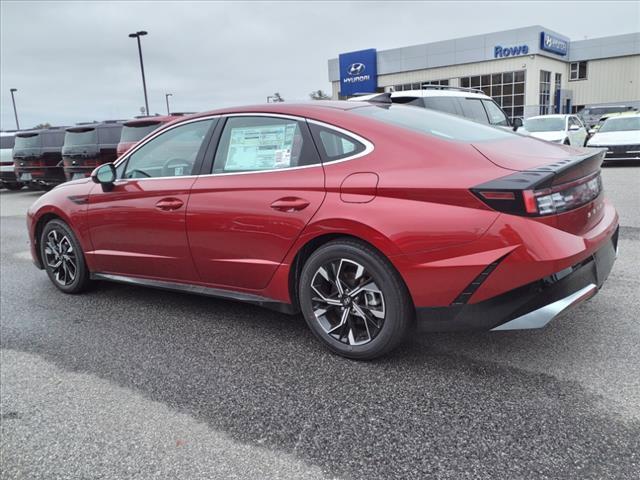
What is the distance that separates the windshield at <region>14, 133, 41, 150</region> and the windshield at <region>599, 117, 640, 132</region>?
15.8 metres

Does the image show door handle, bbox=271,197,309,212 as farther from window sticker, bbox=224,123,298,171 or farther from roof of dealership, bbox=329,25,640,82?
roof of dealership, bbox=329,25,640,82

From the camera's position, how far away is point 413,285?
9.76 feet

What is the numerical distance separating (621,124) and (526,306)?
50.8 feet

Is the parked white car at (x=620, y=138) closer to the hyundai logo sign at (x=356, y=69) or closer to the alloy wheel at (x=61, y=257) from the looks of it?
the alloy wheel at (x=61, y=257)

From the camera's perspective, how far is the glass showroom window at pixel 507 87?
1526 inches

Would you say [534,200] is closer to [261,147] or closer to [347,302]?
→ [347,302]

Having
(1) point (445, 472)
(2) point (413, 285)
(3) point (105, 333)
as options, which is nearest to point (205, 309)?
(3) point (105, 333)

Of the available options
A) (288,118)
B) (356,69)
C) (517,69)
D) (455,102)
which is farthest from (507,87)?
(288,118)

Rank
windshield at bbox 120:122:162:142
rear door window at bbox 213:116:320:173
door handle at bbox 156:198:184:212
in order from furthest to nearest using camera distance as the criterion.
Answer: windshield at bbox 120:122:162:142, door handle at bbox 156:198:184:212, rear door window at bbox 213:116:320:173

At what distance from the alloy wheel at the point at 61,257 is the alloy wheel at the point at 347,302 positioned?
2.78 meters

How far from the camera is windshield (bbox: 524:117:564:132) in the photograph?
52.2 feet

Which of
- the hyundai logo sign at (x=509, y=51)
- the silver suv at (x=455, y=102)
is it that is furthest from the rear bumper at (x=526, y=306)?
the hyundai logo sign at (x=509, y=51)

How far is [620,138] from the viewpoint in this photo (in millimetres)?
14812

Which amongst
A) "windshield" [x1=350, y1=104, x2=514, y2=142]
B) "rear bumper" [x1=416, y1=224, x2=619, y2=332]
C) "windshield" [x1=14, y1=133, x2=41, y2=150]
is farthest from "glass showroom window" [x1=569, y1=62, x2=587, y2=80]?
"rear bumper" [x1=416, y1=224, x2=619, y2=332]
